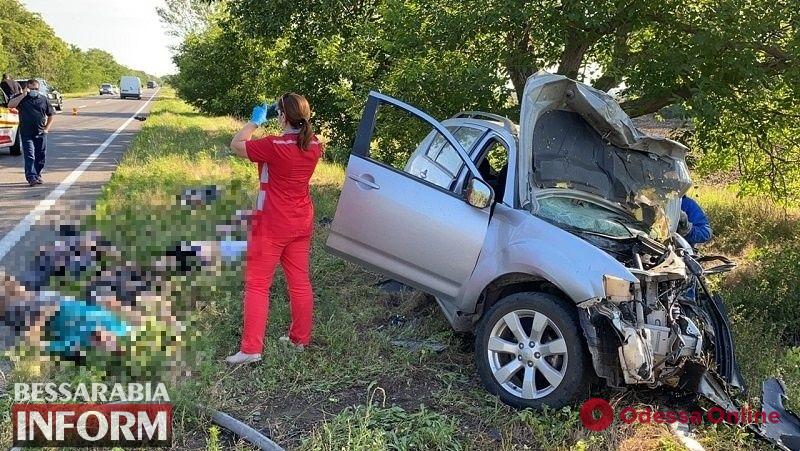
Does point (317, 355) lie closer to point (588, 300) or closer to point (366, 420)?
point (366, 420)

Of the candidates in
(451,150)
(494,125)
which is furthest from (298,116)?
(494,125)

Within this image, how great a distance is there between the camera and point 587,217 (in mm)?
4270

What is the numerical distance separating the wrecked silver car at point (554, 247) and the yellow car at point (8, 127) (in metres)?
10.7

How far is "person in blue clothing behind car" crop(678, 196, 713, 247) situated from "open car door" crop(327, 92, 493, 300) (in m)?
2.02

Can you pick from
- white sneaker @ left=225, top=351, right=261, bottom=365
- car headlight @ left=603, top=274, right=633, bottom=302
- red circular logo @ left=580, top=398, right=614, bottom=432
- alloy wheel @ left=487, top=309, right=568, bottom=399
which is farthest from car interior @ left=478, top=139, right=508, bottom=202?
white sneaker @ left=225, top=351, right=261, bottom=365

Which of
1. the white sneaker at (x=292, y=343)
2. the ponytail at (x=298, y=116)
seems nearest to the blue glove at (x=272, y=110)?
the ponytail at (x=298, y=116)

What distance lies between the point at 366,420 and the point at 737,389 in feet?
7.80

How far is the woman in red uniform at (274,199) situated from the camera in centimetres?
391

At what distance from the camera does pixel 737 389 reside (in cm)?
387

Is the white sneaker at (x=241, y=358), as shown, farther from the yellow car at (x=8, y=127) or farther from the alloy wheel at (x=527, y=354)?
the yellow car at (x=8, y=127)

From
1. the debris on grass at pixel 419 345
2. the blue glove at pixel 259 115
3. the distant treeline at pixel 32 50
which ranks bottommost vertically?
the debris on grass at pixel 419 345

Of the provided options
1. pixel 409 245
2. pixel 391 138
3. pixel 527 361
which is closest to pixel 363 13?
pixel 391 138

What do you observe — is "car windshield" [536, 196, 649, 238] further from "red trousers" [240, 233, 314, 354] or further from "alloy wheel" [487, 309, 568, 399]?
"red trousers" [240, 233, 314, 354]

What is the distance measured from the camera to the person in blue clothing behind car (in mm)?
5098
